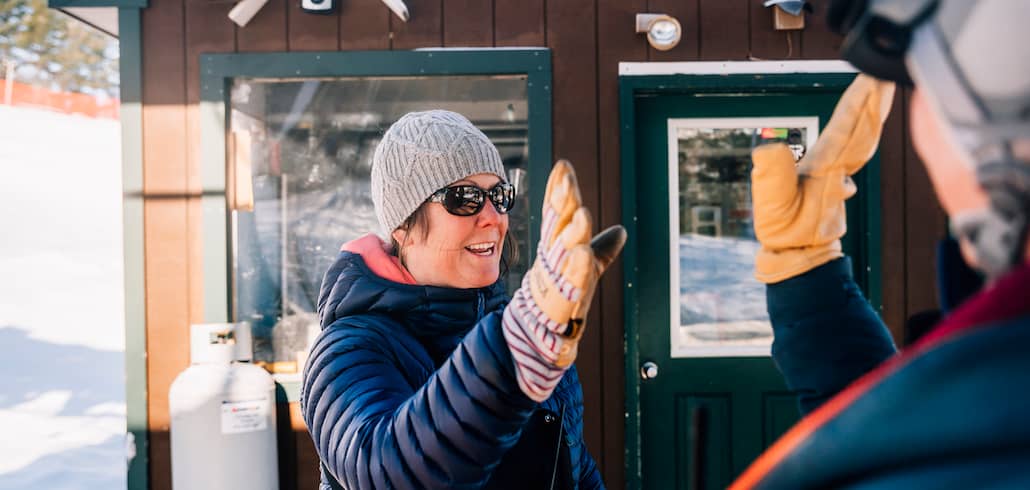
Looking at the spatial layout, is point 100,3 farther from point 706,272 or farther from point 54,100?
point 54,100

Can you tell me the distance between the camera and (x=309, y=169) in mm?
3824

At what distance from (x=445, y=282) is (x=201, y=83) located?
2714 mm

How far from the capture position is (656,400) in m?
3.84

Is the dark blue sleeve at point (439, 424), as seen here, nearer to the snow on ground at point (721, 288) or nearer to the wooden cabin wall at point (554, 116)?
the wooden cabin wall at point (554, 116)

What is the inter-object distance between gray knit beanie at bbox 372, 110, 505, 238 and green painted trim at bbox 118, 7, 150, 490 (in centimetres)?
264

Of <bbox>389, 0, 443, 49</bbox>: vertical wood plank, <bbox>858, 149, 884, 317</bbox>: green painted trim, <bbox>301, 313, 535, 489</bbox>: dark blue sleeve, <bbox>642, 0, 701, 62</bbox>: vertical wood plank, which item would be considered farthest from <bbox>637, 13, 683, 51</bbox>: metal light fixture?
<bbox>301, 313, 535, 489</bbox>: dark blue sleeve

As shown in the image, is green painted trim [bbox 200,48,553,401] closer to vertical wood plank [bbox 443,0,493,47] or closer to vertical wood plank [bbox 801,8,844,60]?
vertical wood plank [bbox 443,0,493,47]

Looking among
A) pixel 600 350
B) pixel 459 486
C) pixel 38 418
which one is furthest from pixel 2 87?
pixel 459 486

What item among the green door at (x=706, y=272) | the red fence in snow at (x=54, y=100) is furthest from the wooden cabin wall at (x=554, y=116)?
the red fence in snow at (x=54, y=100)

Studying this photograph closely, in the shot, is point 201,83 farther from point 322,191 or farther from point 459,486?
point 459,486

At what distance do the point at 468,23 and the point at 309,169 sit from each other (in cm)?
112

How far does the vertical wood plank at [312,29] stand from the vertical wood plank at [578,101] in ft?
3.61

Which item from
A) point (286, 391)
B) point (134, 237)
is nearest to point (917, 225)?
point (286, 391)

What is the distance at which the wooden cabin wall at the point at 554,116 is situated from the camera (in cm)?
371
